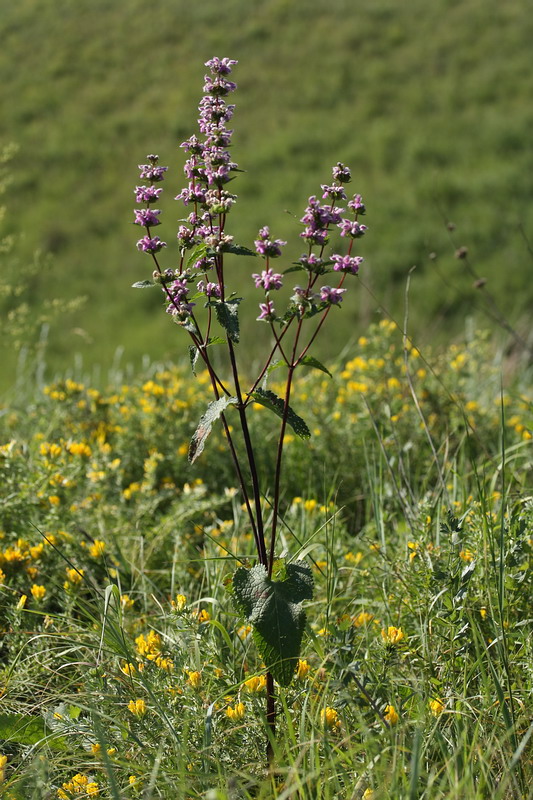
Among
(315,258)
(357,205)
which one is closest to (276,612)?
(315,258)

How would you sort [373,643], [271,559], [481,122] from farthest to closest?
[481,122]
[373,643]
[271,559]

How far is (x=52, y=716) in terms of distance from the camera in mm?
1804

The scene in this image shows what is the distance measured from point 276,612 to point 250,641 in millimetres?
489

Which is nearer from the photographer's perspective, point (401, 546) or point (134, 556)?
point (401, 546)

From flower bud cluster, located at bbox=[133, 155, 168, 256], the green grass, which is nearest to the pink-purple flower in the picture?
flower bud cluster, located at bbox=[133, 155, 168, 256]

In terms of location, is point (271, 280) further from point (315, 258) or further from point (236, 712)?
point (236, 712)

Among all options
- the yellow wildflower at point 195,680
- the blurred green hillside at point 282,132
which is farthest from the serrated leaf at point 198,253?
the blurred green hillside at point 282,132

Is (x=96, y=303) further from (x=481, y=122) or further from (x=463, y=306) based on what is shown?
(x=481, y=122)

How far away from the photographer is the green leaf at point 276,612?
5.16ft

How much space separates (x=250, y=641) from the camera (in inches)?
80.2

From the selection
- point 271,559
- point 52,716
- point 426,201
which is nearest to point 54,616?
point 52,716

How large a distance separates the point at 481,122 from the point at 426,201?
7.33 feet

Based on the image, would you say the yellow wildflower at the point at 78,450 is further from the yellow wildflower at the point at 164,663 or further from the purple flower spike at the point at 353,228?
the purple flower spike at the point at 353,228

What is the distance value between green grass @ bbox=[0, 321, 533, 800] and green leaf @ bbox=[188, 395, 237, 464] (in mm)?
355
